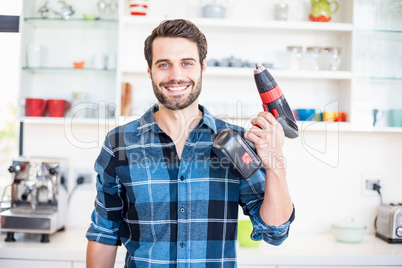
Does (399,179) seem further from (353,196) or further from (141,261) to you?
(141,261)

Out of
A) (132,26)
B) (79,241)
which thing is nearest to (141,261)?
(79,241)

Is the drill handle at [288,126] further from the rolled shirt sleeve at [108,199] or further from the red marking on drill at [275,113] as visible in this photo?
the rolled shirt sleeve at [108,199]

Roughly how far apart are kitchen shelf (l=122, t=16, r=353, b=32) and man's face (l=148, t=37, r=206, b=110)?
96 cm

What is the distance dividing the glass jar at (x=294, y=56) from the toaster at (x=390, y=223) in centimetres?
90

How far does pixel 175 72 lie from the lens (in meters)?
1.24

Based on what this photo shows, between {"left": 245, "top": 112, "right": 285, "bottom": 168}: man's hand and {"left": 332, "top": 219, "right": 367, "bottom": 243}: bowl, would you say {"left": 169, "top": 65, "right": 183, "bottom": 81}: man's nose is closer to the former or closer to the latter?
{"left": 245, "top": 112, "right": 285, "bottom": 168}: man's hand

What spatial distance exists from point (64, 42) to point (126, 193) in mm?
1415

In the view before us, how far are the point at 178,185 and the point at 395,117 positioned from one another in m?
1.57

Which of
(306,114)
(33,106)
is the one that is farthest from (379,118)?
(33,106)

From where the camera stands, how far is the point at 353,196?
8.11 feet

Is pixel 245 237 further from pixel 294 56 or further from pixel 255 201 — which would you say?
pixel 294 56

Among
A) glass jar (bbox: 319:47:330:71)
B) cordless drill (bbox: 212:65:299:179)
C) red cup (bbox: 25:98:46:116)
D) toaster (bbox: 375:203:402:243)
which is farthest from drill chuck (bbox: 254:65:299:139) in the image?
red cup (bbox: 25:98:46:116)

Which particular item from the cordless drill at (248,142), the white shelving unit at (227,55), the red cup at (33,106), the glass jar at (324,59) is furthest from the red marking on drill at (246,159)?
the red cup at (33,106)

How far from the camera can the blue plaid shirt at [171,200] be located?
119cm
